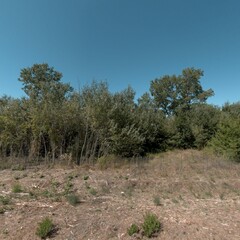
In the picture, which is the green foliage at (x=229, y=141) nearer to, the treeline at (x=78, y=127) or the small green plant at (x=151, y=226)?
the treeline at (x=78, y=127)

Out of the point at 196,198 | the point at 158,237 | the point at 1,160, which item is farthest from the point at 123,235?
the point at 1,160

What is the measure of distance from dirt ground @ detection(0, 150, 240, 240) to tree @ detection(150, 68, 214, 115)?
75.0 ft

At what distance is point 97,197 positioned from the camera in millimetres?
5473

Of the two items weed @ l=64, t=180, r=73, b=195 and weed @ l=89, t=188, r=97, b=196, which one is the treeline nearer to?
weed @ l=64, t=180, r=73, b=195

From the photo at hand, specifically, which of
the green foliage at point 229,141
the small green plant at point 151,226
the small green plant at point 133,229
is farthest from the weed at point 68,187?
the green foliage at point 229,141

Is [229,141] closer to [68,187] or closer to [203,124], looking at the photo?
[203,124]

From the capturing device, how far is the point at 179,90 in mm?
31359

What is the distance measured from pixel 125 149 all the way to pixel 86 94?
11.7 feet

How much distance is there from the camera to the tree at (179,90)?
30.9 m

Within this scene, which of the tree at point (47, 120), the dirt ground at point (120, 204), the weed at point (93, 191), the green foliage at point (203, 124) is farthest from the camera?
the green foliage at point (203, 124)

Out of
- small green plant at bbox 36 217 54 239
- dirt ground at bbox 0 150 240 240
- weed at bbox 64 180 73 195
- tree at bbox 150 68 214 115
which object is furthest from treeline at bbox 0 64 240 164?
tree at bbox 150 68 214 115

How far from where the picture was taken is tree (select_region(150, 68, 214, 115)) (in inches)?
1218

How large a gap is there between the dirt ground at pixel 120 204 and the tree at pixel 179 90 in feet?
75.0

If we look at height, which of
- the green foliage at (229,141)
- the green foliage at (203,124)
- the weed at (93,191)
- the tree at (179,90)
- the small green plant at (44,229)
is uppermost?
the tree at (179,90)
